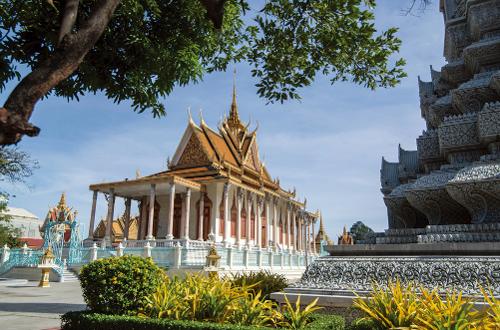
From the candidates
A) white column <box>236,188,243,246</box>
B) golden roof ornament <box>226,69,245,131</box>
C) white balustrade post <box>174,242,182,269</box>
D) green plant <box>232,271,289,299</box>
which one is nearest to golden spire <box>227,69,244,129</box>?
golden roof ornament <box>226,69,245,131</box>

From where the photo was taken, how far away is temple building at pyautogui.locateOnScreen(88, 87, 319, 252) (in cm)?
2420

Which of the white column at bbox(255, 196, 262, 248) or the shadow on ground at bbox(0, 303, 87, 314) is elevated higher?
the white column at bbox(255, 196, 262, 248)

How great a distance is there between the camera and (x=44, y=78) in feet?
9.64

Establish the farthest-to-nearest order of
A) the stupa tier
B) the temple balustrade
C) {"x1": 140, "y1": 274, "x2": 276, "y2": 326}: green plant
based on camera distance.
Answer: the temple balustrade, the stupa tier, {"x1": 140, "y1": 274, "x2": 276, "y2": 326}: green plant

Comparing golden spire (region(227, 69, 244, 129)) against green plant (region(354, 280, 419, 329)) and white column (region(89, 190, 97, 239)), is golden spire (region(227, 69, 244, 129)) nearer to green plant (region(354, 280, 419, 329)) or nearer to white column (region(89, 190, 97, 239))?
white column (region(89, 190, 97, 239))

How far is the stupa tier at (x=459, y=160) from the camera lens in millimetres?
5812

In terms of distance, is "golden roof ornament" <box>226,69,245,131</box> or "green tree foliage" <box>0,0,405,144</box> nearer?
"green tree foliage" <box>0,0,405,144</box>

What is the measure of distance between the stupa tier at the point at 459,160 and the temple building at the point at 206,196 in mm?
14890

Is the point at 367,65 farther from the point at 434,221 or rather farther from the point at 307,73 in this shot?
the point at 434,221

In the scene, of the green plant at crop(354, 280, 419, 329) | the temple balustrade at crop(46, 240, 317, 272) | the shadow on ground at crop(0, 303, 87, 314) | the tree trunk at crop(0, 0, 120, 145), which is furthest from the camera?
the temple balustrade at crop(46, 240, 317, 272)

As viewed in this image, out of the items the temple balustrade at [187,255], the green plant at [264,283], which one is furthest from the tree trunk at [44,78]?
the temple balustrade at [187,255]

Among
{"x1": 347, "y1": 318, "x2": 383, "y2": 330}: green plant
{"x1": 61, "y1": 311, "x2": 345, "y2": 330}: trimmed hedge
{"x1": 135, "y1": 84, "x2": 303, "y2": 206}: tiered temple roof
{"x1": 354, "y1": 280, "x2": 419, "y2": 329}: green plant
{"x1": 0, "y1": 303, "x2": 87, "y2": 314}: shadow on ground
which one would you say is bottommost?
{"x1": 0, "y1": 303, "x2": 87, "y2": 314}: shadow on ground

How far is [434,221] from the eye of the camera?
6.52 meters

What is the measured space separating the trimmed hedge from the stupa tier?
7.20 feet
